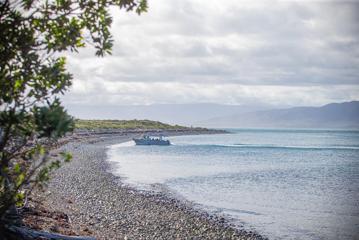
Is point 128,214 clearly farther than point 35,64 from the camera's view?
Yes

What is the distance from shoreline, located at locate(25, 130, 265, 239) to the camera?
18.8 metres

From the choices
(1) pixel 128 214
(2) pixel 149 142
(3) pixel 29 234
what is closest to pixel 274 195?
(1) pixel 128 214

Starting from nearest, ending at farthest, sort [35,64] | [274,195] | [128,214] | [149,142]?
[35,64]
[128,214]
[274,195]
[149,142]

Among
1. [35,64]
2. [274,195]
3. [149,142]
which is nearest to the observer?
[35,64]

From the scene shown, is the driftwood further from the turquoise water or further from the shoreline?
the turquoise water

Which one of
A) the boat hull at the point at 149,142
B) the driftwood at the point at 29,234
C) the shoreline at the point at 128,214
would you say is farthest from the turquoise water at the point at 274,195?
the boat hull at the point at 149,142

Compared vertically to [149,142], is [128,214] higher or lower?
lower

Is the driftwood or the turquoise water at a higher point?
the driftwood

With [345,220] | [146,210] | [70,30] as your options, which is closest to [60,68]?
[70,30]

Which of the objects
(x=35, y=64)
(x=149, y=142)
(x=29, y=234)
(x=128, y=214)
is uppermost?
(x=35, y=64)

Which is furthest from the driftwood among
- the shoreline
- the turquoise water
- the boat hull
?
the boat hull

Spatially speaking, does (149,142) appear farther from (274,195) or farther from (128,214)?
(128,214)

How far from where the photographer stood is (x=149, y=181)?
39.5 meters

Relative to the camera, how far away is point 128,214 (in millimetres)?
22500
